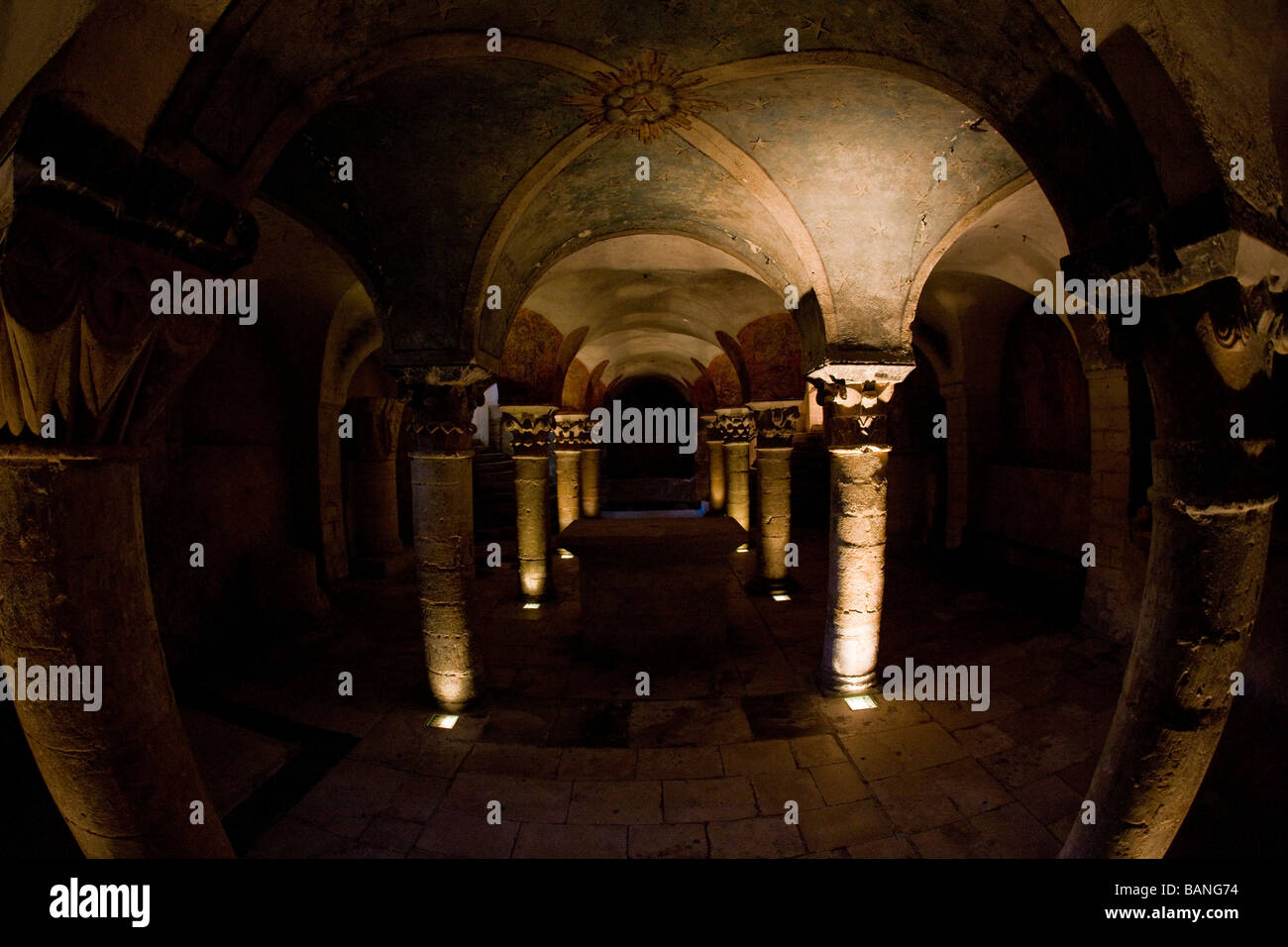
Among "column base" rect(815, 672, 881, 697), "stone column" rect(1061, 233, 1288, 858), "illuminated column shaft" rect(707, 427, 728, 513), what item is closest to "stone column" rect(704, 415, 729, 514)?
"illuminated column shaft" rect(707, 427, 728, 513)

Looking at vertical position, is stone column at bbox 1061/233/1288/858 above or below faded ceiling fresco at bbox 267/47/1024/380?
below

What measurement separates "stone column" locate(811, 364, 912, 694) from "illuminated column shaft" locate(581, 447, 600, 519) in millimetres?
8751

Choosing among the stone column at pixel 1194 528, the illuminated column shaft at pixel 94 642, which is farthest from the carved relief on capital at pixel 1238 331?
the illuminated column shaft at pixel 94 642

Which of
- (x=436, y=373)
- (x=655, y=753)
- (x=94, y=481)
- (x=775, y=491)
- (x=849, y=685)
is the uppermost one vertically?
(x=436, y=373)

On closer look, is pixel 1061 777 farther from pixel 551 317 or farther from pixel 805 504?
pixel 805 504

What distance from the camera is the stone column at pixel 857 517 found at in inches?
193

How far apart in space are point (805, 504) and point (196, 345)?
14.4m

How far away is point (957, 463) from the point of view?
31.3ft

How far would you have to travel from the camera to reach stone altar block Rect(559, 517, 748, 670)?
596 cm

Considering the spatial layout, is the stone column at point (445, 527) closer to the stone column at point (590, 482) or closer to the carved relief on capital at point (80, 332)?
the carved relief on capital at point (80, 332)

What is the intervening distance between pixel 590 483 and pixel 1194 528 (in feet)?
39.0

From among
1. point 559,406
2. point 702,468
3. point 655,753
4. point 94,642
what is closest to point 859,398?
point 655,753

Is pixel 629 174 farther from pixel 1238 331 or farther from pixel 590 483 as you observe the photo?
pixel 590 483

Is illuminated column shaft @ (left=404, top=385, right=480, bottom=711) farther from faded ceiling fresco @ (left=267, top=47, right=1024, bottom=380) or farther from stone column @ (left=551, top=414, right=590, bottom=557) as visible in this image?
stone column @ (left=551, top=414, right=590, bottom=557)
